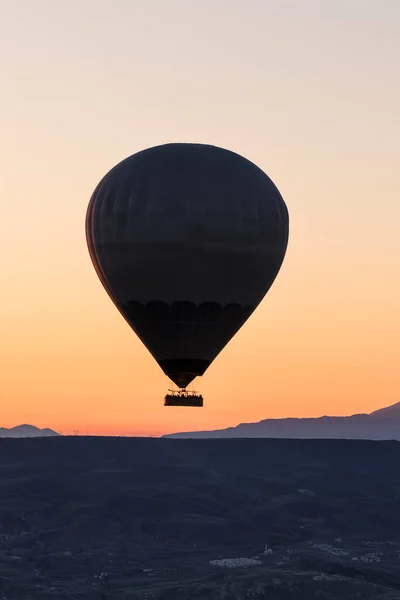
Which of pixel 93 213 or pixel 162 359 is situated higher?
pixel 93 213

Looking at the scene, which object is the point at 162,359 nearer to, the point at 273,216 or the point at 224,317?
the point at 224,317

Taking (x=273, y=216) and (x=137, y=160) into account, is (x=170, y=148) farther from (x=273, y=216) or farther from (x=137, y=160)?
(x=273, y=216)

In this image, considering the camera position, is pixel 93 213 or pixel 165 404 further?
pixel 93 213

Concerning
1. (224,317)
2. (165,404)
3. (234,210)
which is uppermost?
(234,210)

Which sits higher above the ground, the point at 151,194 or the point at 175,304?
the point at 151,194

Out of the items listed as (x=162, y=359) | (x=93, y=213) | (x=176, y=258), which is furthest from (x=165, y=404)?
(x=93, y=213)

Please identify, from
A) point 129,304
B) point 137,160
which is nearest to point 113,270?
point 129,304
